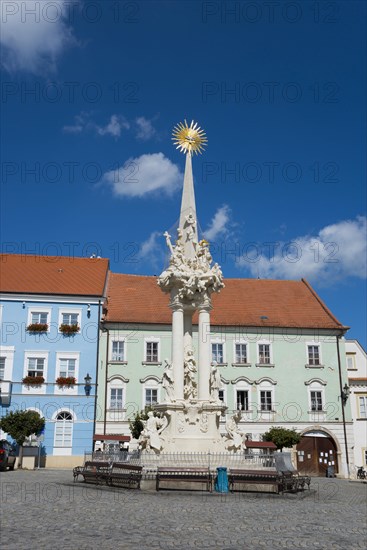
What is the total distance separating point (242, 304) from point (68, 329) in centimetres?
1164

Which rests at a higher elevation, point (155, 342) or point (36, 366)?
point (155, 342)

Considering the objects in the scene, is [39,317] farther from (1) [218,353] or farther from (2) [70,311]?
(1) [218,353]

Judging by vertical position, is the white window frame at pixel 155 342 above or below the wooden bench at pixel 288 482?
above

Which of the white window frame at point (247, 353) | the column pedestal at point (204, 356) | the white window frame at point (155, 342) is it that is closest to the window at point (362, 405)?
the white window frame at point (247, 353)

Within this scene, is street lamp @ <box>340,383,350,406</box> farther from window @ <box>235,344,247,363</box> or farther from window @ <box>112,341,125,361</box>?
window @ <box>112,341,125,361</box>

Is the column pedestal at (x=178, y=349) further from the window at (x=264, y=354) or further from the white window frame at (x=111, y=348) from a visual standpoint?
the window at (x=264, y=354)

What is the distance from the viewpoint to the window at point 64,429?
3105 centimetres

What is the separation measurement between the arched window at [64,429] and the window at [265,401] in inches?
442

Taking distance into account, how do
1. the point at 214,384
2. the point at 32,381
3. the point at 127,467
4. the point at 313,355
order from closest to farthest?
the point at 127,467, the point at 214,384, the point at 32,381, the point at 313,355

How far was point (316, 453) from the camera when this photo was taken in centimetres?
3316

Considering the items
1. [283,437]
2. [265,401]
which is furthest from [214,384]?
[265,401]

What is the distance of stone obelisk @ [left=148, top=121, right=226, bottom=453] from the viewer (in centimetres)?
1781

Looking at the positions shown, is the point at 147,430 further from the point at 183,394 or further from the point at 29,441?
the point at 29,441

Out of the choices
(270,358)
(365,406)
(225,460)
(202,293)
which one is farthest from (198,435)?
(365,406)
